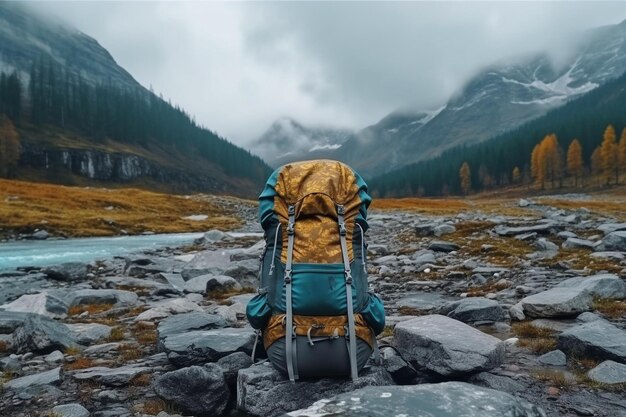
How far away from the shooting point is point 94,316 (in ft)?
36.4

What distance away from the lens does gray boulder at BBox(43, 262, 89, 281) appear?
1936 cm

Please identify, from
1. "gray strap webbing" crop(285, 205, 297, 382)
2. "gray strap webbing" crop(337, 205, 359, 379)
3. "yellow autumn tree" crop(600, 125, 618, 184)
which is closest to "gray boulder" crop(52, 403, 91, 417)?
"gray strap webbing" crop(285, 205, 297, 382)

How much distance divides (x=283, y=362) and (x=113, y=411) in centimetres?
216

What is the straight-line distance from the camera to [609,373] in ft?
19.3

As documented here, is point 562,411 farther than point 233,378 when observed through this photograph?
No

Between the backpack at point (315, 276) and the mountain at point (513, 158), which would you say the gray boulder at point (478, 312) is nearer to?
the backpack at point (315, 276)

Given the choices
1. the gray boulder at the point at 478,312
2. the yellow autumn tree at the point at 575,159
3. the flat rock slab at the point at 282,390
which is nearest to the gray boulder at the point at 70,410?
the flat rock slab at the point at 282,390

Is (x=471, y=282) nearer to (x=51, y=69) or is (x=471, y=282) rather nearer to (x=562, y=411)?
(x=562, y=411)

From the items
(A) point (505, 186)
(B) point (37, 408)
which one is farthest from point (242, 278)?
(A) point (505, 186)

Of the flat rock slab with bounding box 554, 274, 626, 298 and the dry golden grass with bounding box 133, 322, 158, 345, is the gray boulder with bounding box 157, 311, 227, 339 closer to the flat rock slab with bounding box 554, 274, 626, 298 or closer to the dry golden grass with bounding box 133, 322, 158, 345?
the dry golden grass with bounding box 133, 322, 158, 345

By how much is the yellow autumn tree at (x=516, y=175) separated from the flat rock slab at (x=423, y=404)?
464 feet

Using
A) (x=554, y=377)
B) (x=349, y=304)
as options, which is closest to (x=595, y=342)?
(x=554, y=377)

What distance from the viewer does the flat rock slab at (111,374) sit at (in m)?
6.36

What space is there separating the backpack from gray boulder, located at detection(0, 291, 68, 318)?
8196 millimetres
